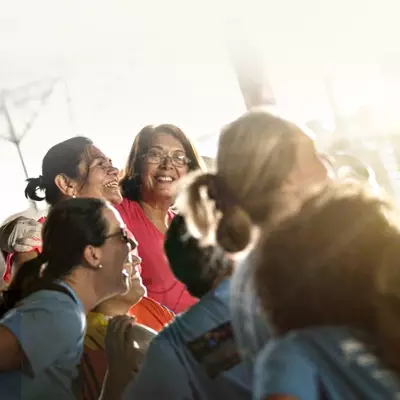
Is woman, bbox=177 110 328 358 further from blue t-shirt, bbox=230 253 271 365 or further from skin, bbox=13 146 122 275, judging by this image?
skin, bbox=13 146 122 275

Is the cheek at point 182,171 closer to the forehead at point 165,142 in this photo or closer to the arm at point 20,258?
the forehead at point 165,142

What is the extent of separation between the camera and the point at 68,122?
42.1 inches

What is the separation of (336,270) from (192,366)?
0.86 feet

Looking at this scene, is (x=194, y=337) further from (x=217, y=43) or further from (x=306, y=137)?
(x=217, y=43)

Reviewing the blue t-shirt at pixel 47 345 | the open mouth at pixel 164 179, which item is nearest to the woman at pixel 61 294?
the blue t-shirt at pixel 47 345

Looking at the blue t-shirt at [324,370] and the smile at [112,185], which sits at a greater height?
the smile at [112,185]

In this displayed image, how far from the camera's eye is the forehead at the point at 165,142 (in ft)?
3.10

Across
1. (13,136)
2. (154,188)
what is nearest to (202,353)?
(154,188)

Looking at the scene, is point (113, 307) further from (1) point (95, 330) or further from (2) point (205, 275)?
(2) point (205, 275)

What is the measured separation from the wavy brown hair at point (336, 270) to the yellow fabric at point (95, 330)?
15.4 inches

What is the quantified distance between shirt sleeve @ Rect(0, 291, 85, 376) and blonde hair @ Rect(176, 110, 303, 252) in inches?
8.1

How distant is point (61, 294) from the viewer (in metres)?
0.77

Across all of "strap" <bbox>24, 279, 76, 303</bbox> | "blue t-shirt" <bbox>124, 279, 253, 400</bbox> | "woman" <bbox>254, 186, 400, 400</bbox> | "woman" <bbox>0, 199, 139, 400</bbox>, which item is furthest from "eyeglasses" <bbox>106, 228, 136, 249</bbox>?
"woman" <bbox>254, 186, 400, 400</bbox>

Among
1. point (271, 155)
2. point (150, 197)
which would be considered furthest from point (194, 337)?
point (150, 197)
